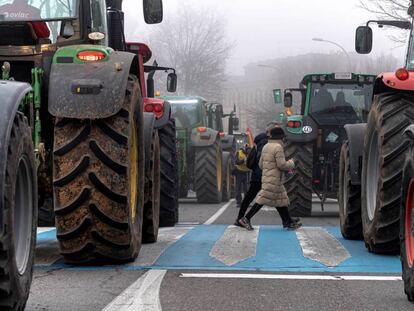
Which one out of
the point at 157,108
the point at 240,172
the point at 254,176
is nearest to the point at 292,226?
the point at 254,176

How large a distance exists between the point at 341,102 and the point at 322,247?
774cm

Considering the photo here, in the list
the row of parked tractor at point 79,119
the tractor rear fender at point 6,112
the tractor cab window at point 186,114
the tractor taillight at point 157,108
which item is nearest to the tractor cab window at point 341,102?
the tractor cab window at point 186,114

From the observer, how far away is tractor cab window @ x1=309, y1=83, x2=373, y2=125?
16391mm

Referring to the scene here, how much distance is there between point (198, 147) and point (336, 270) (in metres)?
13.5

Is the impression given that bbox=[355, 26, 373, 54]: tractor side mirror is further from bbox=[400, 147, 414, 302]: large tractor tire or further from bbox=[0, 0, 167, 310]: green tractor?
bbox=[400, 147, 414, 302]: large tractor tire

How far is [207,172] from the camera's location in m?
20.6

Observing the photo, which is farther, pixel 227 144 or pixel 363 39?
pixel 227 144

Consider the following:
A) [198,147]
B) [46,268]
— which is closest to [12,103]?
[46,268]

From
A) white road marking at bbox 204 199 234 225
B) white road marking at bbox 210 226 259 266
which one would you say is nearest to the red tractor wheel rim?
white road marking at bbox 210 226 259 266

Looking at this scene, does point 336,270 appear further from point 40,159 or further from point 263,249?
point 40,159

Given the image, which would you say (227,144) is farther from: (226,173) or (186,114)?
(186,114)

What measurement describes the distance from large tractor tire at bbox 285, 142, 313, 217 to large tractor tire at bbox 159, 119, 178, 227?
343cm

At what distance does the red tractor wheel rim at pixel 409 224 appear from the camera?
6008 millimetres

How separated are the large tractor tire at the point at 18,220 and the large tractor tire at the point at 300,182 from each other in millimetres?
10542
